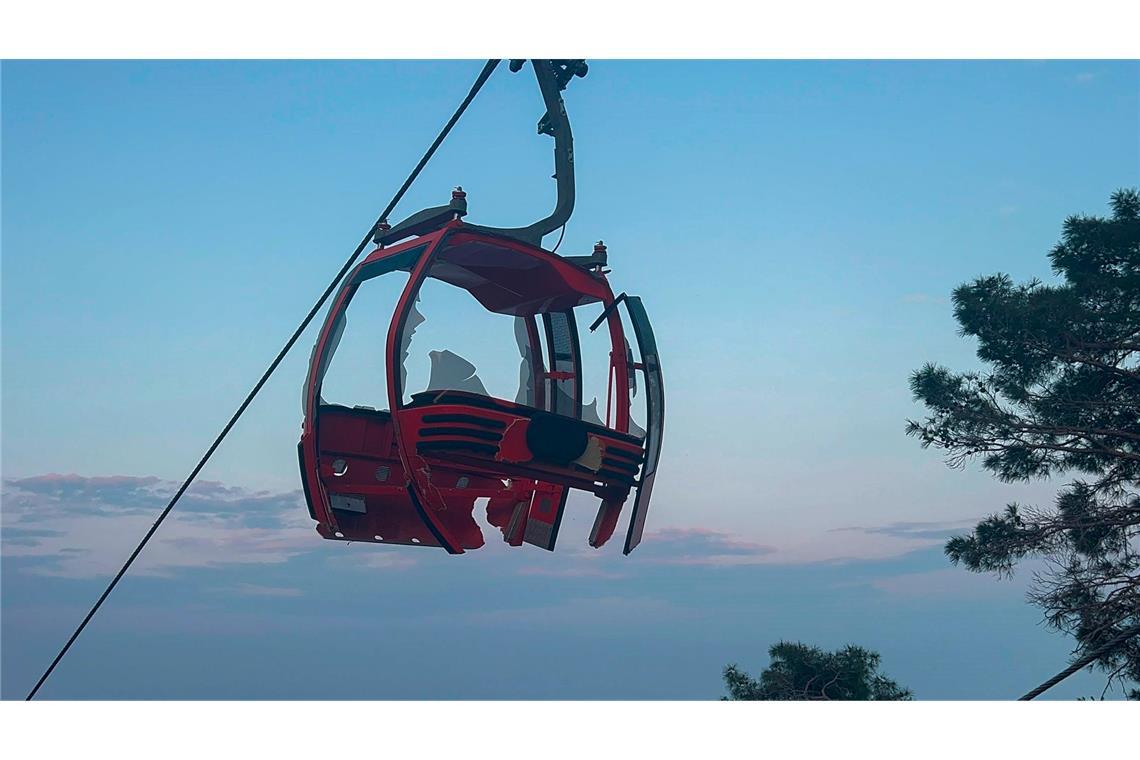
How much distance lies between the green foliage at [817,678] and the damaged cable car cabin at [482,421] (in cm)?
365

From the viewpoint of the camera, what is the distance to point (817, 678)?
A: 11.1m

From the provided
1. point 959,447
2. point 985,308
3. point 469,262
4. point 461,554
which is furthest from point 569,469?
point 985,308

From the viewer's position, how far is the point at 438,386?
7.75m

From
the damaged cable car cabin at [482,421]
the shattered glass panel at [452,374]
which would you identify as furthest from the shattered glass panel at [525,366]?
the shattered glass panel at [452,374]

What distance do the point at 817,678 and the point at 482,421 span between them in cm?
550

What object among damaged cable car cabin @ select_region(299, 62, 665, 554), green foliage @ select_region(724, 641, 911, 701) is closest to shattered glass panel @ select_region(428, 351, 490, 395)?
damaged cable car cabin @ select_region(299, 62, 665, 554)

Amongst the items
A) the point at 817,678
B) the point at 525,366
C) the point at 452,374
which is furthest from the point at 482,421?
the point at 817,678

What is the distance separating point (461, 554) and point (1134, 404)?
5621 millimetres

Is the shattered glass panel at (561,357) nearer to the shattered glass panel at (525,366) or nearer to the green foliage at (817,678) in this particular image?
the shattered glass panel at (525,366)

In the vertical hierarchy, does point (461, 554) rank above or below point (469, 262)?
below
